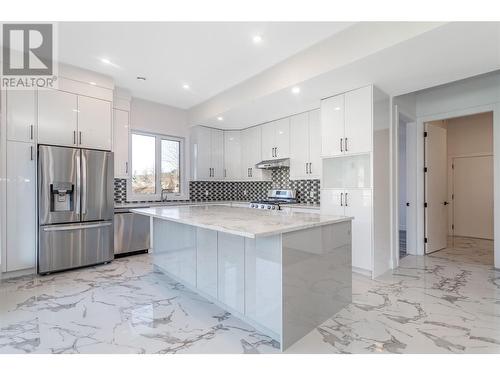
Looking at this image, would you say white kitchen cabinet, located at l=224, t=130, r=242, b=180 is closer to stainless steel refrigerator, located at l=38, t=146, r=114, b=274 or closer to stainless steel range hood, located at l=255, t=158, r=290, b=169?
stainless steel range hood, located at l=255, t=158, r=290, b=169

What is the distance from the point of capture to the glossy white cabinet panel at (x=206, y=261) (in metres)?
2.51

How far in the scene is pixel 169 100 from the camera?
516cm

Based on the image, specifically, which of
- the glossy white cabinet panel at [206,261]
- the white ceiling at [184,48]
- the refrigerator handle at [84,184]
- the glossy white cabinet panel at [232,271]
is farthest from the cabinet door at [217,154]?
the glossy white cabinet panel at [232,271]

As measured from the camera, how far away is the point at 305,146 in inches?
184

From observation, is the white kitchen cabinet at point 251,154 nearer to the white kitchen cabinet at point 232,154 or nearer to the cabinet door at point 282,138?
the white kitchen cabinet at point 232,154

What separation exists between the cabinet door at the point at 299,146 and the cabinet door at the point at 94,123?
3099mm

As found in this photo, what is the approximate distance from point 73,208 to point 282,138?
3.62m

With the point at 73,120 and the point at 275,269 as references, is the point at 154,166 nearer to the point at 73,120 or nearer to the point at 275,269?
the point at 73,120

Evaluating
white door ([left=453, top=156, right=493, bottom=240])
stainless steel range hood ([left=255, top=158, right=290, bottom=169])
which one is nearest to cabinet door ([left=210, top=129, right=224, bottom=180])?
stainless steel range hood ([left=255, top=158, right=290, bottom=169])

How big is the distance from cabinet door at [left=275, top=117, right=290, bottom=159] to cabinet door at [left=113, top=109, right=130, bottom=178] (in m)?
2.78

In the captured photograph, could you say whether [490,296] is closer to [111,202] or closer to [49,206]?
[111,202]
